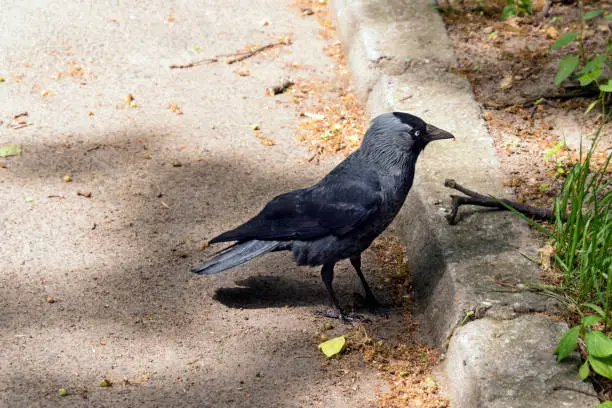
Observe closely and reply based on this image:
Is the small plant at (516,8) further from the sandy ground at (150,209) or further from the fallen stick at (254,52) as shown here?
the fallen stick at (254,52)

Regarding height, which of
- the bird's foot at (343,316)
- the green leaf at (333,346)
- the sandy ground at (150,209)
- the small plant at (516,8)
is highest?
the small plant at (516,8)

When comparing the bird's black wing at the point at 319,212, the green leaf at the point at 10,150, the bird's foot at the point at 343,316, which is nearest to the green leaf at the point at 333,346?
the bird's foot at the point at 343,316

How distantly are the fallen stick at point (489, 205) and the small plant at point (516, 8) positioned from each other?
254cm

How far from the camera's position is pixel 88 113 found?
574 centimetres

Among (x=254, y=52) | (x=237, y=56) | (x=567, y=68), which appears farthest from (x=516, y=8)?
(x=237, y=56)

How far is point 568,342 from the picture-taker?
10.5 feet

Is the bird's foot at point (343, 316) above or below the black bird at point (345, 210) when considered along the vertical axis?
below

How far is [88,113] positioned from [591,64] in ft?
11.9

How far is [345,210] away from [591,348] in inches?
53.6

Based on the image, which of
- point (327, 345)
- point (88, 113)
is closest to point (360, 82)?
point (88, 113)

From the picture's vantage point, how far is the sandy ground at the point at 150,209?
3637 millimetres

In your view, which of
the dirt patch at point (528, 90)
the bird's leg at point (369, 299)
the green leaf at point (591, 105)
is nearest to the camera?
the bird's leg at point (369, 299)

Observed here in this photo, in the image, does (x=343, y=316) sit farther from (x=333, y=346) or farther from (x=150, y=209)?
(x=150, y=209)

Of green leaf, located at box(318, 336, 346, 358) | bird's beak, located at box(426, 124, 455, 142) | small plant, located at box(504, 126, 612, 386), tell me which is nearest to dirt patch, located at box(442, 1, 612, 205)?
small plant, located at box(504, 126, 612, 386)
